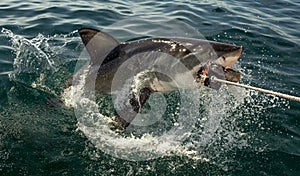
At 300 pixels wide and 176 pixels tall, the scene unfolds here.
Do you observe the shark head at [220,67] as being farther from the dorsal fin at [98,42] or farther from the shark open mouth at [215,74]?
the dorsal fin at [98,42]

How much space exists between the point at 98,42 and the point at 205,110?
1.77 m

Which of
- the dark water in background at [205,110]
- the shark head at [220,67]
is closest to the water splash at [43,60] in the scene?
the dark water in background at [205,110]

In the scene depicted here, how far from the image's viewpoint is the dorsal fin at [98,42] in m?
4.29

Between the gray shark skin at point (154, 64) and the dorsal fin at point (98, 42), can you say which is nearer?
the gray shark skin at point (154, 64)

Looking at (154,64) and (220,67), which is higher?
(220,67)

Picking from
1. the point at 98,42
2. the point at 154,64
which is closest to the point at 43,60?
the point at 98,42

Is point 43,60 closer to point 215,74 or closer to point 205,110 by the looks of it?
point 205,110

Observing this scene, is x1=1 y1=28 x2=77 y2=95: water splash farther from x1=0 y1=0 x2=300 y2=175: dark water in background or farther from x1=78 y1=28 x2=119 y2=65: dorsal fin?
x1=78 y1=28 x2=119 y2=65: dorsal fin

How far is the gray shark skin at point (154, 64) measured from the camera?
11.8ft

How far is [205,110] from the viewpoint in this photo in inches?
197

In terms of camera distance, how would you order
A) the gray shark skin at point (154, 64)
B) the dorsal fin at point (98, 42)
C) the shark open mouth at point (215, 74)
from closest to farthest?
the shark open mouth at point (215, 74) < the gray shark skin at point (154, 64) < the dorsal fin at point (98, 42)

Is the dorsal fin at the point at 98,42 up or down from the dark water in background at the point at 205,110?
up

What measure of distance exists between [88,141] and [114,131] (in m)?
0.41

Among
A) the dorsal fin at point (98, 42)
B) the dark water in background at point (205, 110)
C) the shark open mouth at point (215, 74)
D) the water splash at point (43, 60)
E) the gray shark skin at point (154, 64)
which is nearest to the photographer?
the shark open mouth at point (215, 74)
